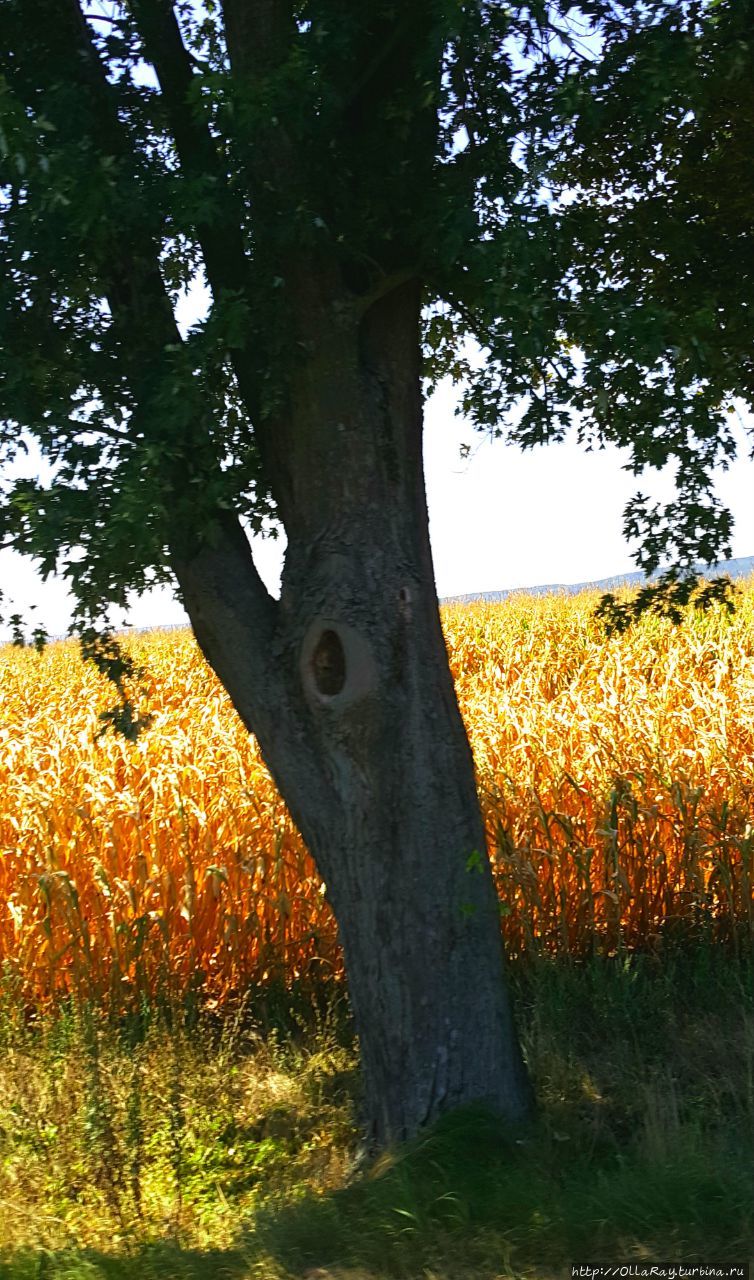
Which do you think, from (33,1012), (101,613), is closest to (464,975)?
(101,613)

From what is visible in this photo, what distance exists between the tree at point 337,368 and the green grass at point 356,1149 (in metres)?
0.53

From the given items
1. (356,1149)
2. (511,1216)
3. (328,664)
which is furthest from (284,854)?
(511,1216)

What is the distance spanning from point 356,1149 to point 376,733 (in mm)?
1996

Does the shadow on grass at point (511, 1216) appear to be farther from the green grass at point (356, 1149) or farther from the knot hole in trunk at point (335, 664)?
the knot hole in trunk at point (335, 664)

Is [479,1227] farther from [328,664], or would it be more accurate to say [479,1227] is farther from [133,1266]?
[328,664]

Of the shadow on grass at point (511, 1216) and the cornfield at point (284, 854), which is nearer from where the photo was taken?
the shadow on grass at point (511, 1216)

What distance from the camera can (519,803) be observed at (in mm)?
7965

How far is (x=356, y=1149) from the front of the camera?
5.60 m

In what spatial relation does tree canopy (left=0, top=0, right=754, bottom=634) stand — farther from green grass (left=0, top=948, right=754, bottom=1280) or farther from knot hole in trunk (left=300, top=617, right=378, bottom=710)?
green grass (left=0, top=948, right=754, bottom=1280)

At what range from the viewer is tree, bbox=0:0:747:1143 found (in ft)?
16.0

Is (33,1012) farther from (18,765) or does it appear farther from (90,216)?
(90,216)

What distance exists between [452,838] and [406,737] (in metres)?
0.48

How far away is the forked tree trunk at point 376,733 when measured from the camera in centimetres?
512

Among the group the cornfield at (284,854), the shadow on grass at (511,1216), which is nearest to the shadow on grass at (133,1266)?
the shadow on grass at (511,1216)
